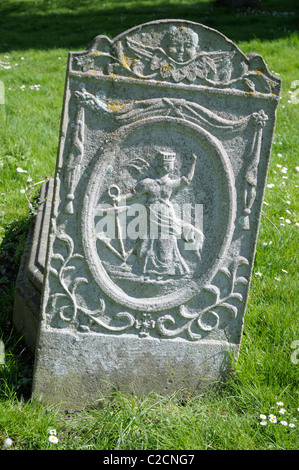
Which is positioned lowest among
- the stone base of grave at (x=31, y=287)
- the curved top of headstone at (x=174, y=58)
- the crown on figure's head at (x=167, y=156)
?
the stone base of grave at (x=31, y=287)

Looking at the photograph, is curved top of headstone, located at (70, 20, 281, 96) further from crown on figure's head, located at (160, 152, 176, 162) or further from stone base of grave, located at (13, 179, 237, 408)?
stone base of grave, located at (13, 179, 237, 408)

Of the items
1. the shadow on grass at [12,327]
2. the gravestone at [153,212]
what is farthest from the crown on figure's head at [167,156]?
the shadow on grass at [12,327]

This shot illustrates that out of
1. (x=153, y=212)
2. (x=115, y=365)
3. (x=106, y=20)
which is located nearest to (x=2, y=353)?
(x=115, y=365)

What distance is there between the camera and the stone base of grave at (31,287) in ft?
9.45

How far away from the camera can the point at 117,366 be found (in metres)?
2.64

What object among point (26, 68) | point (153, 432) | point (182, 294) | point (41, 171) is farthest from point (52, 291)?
point (26, 68)

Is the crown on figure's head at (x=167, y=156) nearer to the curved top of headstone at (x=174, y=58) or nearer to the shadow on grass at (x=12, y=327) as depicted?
the curved top of headstone at (x=174, y=58)

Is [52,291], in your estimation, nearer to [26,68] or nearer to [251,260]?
[251,260]

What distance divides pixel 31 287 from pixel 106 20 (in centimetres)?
917

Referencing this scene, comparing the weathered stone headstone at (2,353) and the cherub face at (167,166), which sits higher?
the cherub face at (167,166)

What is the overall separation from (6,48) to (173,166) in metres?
7.52

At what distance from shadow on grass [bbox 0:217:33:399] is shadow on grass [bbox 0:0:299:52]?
17.6 ft

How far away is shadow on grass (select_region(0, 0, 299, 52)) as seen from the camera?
8992mm

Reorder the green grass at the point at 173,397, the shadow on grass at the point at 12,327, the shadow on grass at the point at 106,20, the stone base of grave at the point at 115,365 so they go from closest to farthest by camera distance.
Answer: the green grass at the point at 173,397 → the stone base of grave at the point at 115,365 → the shadow on grass at the point at 12,327 → the shadow on grass at the point at 106,20
